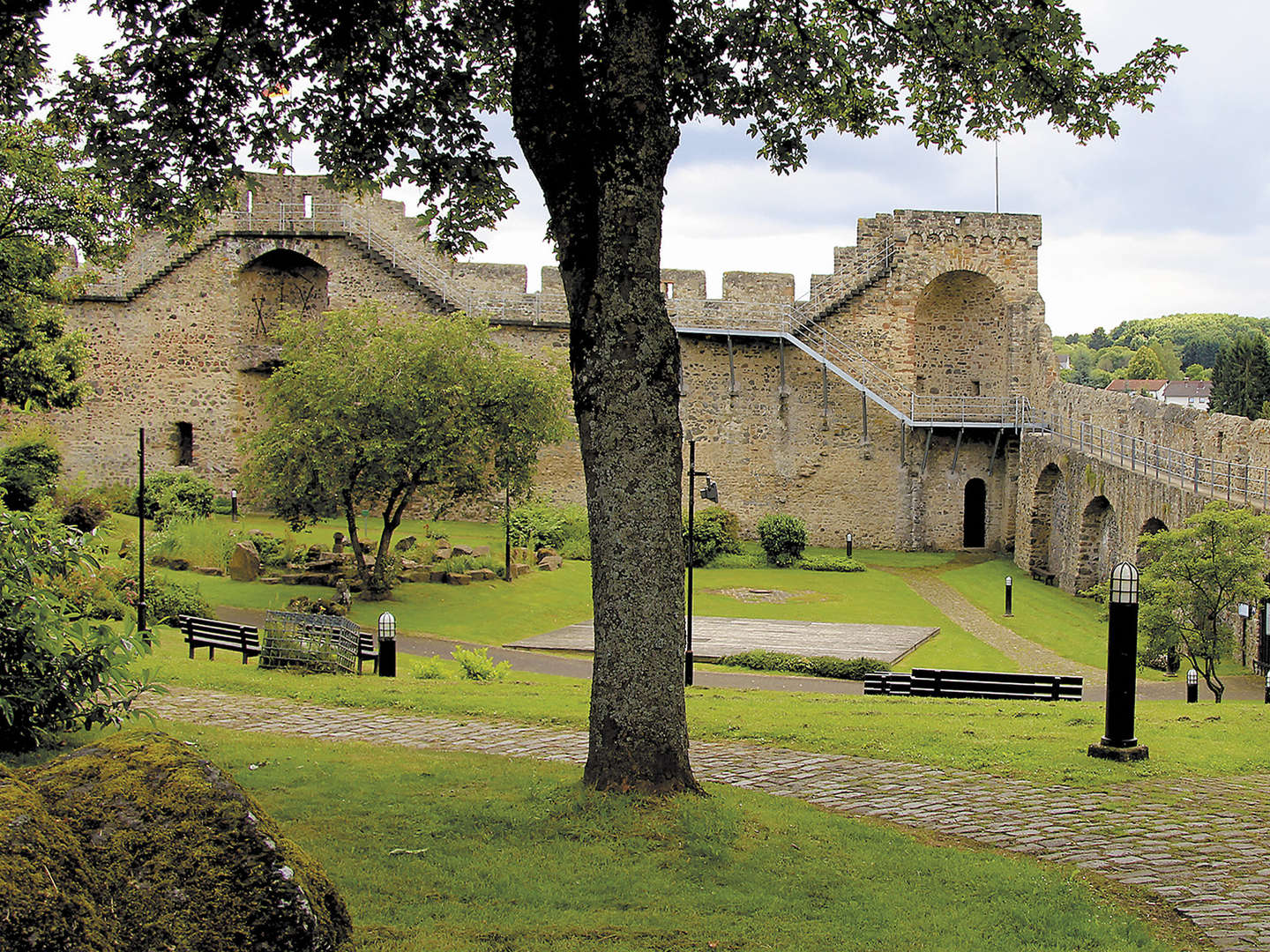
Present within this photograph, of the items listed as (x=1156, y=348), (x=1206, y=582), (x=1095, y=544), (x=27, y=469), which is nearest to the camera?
(x=1206, y=582)

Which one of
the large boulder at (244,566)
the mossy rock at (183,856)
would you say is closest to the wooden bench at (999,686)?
the mossy rock at (183,856)

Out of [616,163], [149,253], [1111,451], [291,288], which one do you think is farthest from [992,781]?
[149,253]

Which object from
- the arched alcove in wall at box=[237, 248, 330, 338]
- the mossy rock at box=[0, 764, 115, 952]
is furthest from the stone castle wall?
the mossy rock at box=[0, 764, 115, 952]

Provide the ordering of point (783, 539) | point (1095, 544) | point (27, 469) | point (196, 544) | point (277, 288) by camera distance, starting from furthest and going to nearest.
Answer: point (277, 288) < point (783, 539) < point (1095, 544) < point (196, 544) < point (27, 469)

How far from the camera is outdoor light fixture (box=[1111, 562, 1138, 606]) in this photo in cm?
1048

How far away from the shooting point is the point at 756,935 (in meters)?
5.69

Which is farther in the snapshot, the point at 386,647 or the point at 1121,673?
the point at 386,647

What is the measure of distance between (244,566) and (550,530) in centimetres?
875

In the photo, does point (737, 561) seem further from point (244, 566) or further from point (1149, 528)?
point (244, 566)

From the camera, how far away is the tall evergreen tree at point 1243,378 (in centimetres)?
6053

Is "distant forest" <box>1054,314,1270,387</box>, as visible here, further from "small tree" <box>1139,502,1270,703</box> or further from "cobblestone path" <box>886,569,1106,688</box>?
"small tree" <box>1139,502,1270,703</box>

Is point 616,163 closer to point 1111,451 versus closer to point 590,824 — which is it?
point 590,824

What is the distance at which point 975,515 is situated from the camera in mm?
36188

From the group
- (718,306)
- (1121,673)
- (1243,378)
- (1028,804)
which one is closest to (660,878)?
(1028,804)
